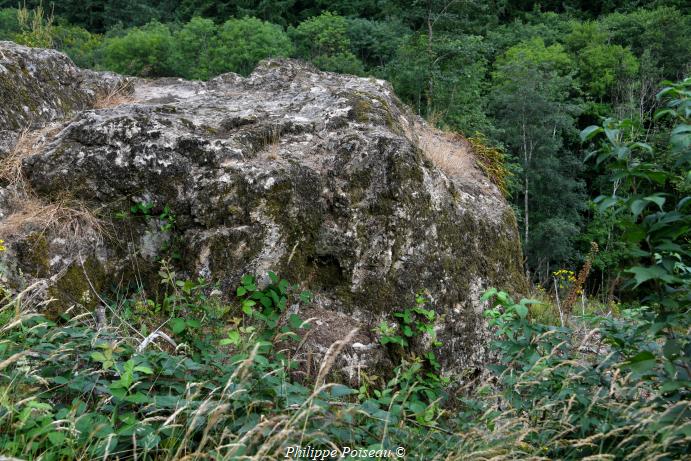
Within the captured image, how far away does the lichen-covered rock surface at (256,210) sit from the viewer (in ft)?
12.2

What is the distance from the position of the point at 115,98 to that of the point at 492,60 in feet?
126

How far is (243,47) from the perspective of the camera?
2902 centimetres

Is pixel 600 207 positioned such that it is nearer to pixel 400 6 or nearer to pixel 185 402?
pixel 185 402

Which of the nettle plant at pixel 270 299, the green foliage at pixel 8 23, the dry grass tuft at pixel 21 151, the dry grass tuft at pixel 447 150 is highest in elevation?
the green foliage at pixel 8 23

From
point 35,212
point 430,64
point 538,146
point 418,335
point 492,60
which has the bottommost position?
point 538,146

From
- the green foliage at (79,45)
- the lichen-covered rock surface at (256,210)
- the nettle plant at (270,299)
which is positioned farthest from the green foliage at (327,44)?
the nettle plant at (270,299)

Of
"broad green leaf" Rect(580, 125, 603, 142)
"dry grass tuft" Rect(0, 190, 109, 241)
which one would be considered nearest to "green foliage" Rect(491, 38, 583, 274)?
"dry grass tuft" Rect(0, 190, 109, 241)

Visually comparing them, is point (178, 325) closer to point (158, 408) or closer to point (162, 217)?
point (158, 408)

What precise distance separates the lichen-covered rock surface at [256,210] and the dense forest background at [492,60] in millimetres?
18855

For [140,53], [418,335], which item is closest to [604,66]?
[140,53]

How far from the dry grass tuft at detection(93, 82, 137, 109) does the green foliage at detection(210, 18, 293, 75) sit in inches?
947

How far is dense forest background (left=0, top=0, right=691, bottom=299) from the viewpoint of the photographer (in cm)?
2494

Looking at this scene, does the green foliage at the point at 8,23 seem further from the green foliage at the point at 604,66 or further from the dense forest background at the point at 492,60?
the green foliage at the point at 604,66

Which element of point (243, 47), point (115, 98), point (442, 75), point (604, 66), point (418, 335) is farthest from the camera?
point (604, 66)
